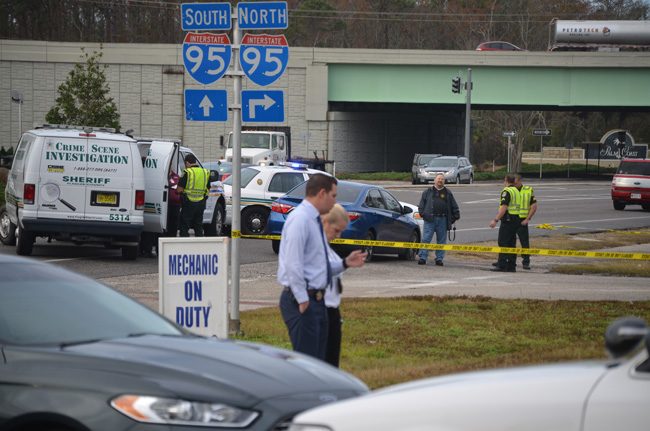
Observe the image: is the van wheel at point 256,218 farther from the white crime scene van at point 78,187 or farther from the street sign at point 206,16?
the street sign at point 206,16

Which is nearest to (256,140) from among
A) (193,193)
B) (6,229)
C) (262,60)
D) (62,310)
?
(193,193)

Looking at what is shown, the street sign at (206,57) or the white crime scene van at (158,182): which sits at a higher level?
the street sign at (206,57)

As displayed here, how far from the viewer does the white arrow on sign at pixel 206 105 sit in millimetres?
13648

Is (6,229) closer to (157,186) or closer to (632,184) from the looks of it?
(157,186)

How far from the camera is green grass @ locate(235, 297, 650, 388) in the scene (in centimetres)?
1143

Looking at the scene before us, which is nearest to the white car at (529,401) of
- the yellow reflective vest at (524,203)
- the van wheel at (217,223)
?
the yellow reflective vest at (524,203)

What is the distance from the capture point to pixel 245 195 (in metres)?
26.3

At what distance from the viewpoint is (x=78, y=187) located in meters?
20.2

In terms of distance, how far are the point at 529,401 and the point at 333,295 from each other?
16.4ft

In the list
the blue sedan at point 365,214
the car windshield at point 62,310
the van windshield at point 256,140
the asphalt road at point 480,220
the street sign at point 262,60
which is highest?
the street sign at point 262,60

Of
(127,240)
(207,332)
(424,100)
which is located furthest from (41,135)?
(424,100)

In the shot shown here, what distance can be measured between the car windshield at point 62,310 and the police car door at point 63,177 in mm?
13001

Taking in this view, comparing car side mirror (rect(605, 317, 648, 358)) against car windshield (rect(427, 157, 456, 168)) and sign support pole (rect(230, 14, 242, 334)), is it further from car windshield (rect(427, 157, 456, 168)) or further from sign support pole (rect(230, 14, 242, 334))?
car windshield (rect(427, 157, 456, 168))

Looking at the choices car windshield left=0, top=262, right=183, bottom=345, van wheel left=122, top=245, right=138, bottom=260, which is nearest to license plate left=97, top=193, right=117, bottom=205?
van wheel left=122, top=245, right=138, bottom=260
